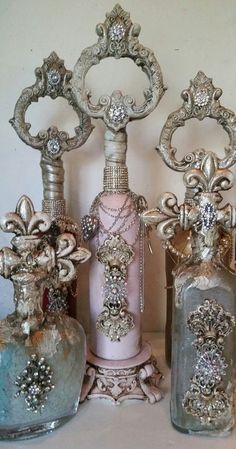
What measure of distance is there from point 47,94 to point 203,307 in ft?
1.05

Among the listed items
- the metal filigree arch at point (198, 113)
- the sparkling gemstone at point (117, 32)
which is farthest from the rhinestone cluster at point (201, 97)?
the sparkling gemstone at point (117, 32)

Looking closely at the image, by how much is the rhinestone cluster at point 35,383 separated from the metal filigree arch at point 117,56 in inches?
10.7

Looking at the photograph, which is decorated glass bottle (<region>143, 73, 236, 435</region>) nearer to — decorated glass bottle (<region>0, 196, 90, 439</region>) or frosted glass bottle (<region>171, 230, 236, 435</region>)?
frosted glass bottle (<region>171, 230, 236, 435</region>)

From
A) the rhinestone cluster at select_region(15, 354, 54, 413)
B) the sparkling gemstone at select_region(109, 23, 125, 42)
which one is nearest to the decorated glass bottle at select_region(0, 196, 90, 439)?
the rhinestone cluster at select_region(15, 354, 54, 413)

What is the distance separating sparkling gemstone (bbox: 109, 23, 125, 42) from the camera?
49cm

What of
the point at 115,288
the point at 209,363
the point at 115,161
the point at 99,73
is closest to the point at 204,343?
the point at 209,363

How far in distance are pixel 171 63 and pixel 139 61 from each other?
0.22 metres

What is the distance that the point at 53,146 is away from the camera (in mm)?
561

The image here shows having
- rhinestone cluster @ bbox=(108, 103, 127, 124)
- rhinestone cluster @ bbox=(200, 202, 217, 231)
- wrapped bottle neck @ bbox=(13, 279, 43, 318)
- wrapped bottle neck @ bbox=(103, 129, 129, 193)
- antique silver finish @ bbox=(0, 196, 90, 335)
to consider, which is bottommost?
wrapped bottle neck @ bbox=(13, 279, 43, 318)

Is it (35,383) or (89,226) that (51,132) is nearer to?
(89,226)

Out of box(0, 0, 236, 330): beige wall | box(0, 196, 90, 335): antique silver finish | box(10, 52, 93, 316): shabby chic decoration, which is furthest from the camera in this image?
box(0, 0, 236, 330): beige wall

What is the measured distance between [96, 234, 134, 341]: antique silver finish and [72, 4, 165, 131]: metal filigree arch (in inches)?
5.5

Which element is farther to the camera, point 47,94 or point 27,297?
point 47,94

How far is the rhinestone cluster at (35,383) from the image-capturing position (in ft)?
1.46
